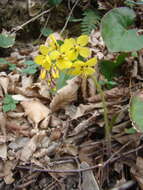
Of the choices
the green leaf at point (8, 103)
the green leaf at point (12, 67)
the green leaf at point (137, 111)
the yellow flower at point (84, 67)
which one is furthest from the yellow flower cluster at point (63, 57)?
the green leaf at point (12, 67)

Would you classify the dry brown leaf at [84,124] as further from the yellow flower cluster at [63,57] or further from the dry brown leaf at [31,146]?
the yellow flower cluster at [63,57]

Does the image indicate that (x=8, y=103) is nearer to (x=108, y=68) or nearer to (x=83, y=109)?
(x=83, y=109)

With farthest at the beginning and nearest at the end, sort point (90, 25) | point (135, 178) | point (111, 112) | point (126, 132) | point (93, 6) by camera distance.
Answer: point (93, 6) → point (90, 25) → point (111, 112) → point (126, 132) → point (135, 178)

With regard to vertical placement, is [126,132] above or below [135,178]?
above

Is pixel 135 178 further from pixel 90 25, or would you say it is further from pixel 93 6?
pixel 93 6

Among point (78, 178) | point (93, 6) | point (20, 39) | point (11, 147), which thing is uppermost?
point (93, 6)

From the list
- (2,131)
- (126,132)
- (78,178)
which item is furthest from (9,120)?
(126,132)
